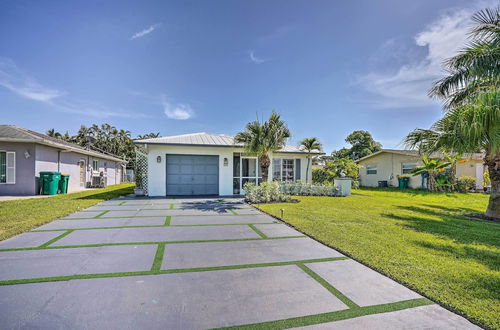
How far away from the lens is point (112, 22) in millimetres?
9102

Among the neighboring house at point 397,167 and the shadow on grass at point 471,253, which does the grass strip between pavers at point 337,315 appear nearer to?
the shadow on grass at point 471,253

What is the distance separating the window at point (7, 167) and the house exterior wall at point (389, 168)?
23993mm

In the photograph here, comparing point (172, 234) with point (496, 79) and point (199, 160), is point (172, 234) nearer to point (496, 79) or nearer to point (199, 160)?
point (199, 160)

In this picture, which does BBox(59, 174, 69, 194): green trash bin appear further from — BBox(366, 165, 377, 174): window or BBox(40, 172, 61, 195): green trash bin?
BBox(366, 165, 377, 174): window

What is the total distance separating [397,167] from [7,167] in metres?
29.2

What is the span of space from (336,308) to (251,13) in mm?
12000

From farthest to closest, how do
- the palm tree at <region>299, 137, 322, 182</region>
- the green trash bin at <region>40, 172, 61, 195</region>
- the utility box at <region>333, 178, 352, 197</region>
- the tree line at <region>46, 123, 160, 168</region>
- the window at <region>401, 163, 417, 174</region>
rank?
the tree line at <region>46, 123, 160, 168</region> < the window at <region>401, 163, 417, 174</region> < the palm tree at <region>299, 137, 322, 182</region> < the utility box at <region>333, 178, 352, 197</region> < the green trash bin at <region>40, 172, 61, 195</region>

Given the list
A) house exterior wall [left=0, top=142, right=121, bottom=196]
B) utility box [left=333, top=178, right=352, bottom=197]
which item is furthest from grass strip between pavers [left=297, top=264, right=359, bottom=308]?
house exterior wall [left=0, top=142, right=121, bottom=196]

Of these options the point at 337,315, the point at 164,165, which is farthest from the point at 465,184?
the point at 164,165

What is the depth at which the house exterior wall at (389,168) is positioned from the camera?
19.2m

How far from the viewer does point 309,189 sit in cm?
1384

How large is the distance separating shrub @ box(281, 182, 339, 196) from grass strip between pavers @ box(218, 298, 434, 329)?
36.3ft

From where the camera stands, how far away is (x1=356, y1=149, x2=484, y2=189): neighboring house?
733 inches

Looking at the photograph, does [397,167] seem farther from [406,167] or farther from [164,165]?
[164,165]
